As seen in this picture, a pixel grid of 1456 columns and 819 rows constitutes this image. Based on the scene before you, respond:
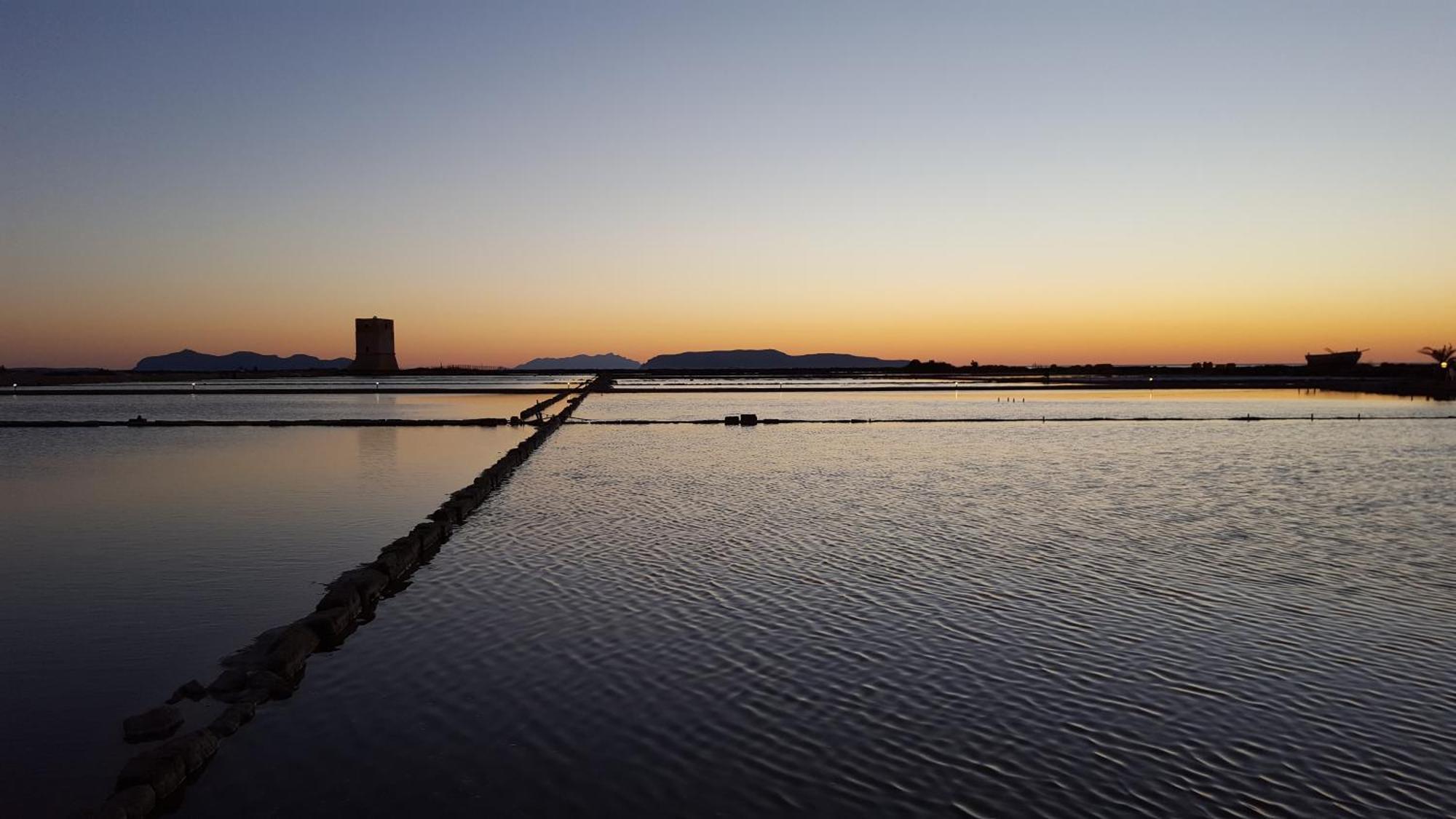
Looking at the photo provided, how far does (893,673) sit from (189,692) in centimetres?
574

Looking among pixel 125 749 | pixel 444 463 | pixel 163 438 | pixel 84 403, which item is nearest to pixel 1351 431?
pixel 444 463

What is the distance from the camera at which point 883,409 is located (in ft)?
179

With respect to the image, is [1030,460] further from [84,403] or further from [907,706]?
[84,403]

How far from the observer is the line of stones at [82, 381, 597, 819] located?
5773 millimetres

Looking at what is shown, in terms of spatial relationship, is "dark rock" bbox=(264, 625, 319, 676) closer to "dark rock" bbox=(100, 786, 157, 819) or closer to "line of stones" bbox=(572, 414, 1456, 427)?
"dark rock" bbox=(100, 786, 157, 819)

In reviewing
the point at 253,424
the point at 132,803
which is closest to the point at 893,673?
the point at 132,803

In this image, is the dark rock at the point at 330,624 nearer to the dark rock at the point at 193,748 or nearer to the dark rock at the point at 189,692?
the dark rock at the point at 189,692

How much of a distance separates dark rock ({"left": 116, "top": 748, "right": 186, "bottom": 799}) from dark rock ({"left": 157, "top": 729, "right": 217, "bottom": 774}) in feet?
0.10

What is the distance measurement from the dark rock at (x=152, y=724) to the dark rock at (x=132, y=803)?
1095 millimetres

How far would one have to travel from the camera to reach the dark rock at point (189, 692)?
24.3ft

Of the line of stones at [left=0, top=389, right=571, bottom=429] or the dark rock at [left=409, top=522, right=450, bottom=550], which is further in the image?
the line of stones at [left=0, top=389, right=571, bottom=429]

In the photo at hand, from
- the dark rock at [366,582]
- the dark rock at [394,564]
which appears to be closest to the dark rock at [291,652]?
the dark rock at [366,582]

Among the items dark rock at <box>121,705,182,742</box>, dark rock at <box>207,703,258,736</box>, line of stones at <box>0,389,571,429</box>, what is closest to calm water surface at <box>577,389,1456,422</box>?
line of stones at <box>0,389,571,429</box>

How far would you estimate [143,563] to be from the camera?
12.5m
